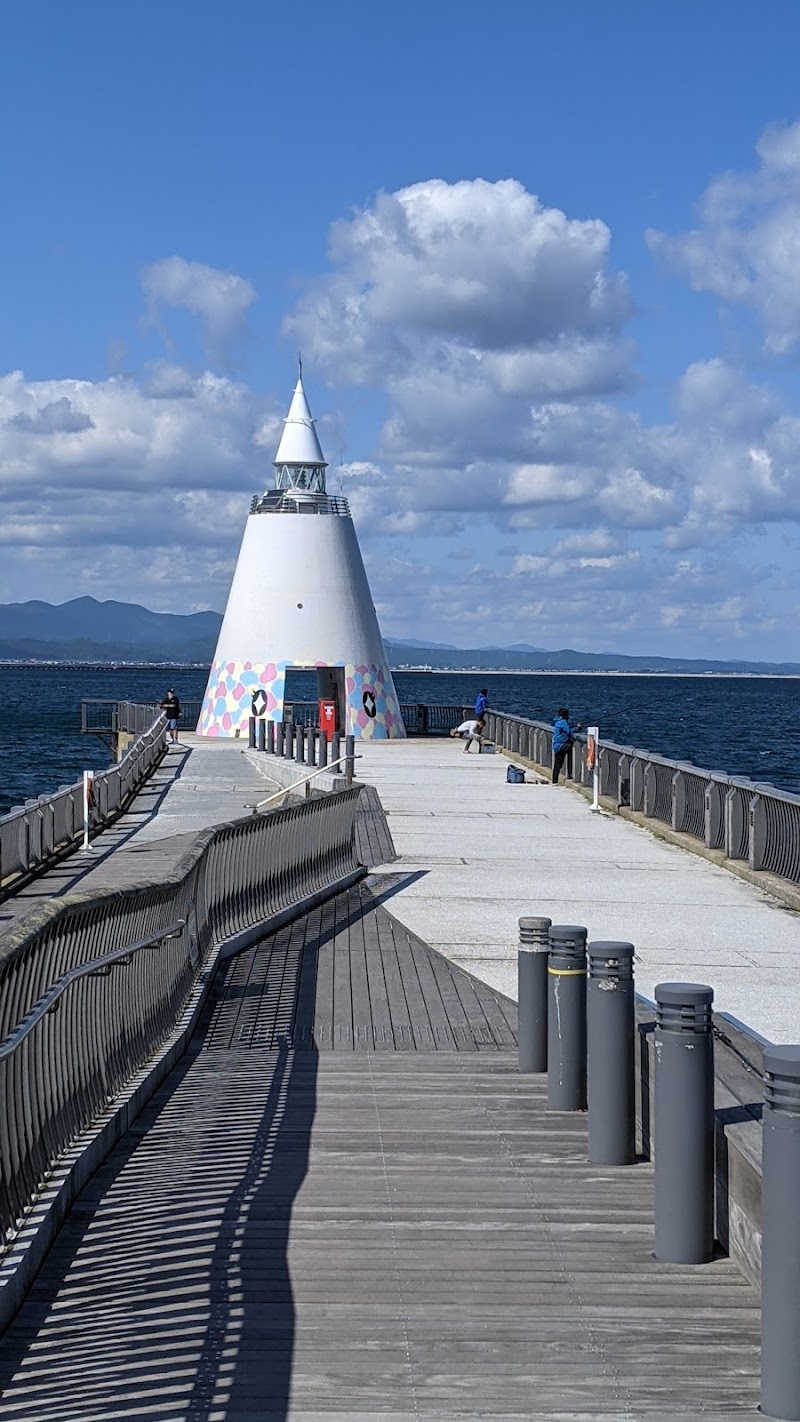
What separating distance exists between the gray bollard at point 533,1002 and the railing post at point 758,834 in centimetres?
→ 1026

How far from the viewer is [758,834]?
19.8 metres

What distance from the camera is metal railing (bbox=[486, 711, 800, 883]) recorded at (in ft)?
62.8

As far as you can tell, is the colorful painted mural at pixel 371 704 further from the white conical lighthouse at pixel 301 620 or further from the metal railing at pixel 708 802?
the metal railing at pixel 708 802

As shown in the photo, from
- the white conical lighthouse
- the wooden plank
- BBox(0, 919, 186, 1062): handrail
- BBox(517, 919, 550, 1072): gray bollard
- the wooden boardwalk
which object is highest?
the white conical lighthouse

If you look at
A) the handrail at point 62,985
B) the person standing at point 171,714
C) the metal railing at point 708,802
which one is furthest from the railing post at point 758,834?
the person standing at point 171,714

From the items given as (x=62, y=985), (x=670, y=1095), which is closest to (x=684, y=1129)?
(x=670, y=1095)

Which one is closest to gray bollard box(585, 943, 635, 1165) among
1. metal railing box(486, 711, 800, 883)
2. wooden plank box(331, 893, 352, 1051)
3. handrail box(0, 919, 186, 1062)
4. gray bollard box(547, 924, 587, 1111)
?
gray bollard box(547, 924, 587, 1111)

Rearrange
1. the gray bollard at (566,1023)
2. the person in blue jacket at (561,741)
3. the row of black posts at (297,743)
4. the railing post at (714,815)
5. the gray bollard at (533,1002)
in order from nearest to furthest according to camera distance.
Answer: the gray bollard at (566,1023), the gray bollard at (533,1002), the railing post at (714,815), the person in blue jacket at (561,741), the row of black posts at (297,743)

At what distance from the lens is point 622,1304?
5.96 meters

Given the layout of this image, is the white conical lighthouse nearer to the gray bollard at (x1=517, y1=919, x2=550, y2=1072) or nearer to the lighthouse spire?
the lighthouse spire

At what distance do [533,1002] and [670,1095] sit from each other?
3.27 meters

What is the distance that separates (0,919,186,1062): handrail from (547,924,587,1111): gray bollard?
2162mm

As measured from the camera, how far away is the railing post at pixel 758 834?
19672mm

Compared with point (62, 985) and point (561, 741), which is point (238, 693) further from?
point (62, 985)
